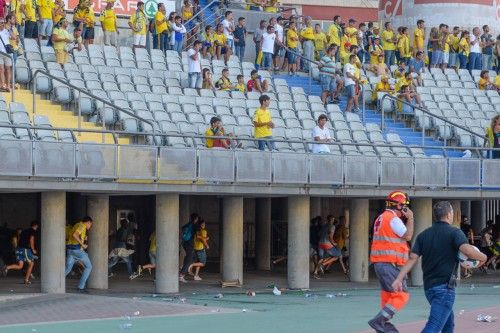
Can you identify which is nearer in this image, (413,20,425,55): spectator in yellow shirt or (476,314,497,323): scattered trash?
(476,314,497,323): scattered trash

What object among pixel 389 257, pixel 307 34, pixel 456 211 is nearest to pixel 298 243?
pixel 456 211

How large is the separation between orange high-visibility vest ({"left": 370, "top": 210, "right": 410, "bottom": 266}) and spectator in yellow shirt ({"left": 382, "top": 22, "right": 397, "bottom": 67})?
22804 millimetres

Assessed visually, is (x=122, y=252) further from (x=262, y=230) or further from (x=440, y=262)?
(x=440, y=262)

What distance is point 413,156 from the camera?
3183cm

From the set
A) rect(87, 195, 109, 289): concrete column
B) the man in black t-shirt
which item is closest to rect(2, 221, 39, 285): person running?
rect(87, 195, 109, 289): concrete column

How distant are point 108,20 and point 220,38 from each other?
2.98 meters

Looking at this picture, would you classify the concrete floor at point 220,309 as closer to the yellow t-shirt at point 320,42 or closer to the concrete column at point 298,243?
the concrete column at point 298,243

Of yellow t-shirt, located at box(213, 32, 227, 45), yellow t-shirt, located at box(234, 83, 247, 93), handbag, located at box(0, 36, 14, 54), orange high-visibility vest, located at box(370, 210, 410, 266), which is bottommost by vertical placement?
orange high-visibility vest, located at box(370, 210, 410, 266)

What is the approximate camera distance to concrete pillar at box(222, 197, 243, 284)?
30.4 meters

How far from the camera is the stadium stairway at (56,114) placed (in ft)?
97.6

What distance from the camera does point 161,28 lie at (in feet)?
119

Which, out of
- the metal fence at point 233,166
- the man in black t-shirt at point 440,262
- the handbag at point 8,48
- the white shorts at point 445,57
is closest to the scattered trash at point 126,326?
the man in black t-shirt at point 440,262

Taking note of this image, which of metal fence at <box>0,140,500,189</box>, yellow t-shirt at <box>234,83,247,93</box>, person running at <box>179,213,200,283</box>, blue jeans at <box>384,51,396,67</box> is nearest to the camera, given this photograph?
metal fence at <box>0,140,500,189</box>

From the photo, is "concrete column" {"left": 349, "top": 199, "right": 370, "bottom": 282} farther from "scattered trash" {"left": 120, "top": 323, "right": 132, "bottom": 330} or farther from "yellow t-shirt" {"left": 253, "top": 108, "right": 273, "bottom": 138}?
"scattered trash" {"left": 120, "top": 323, "right": 132, "bottom": 330}
